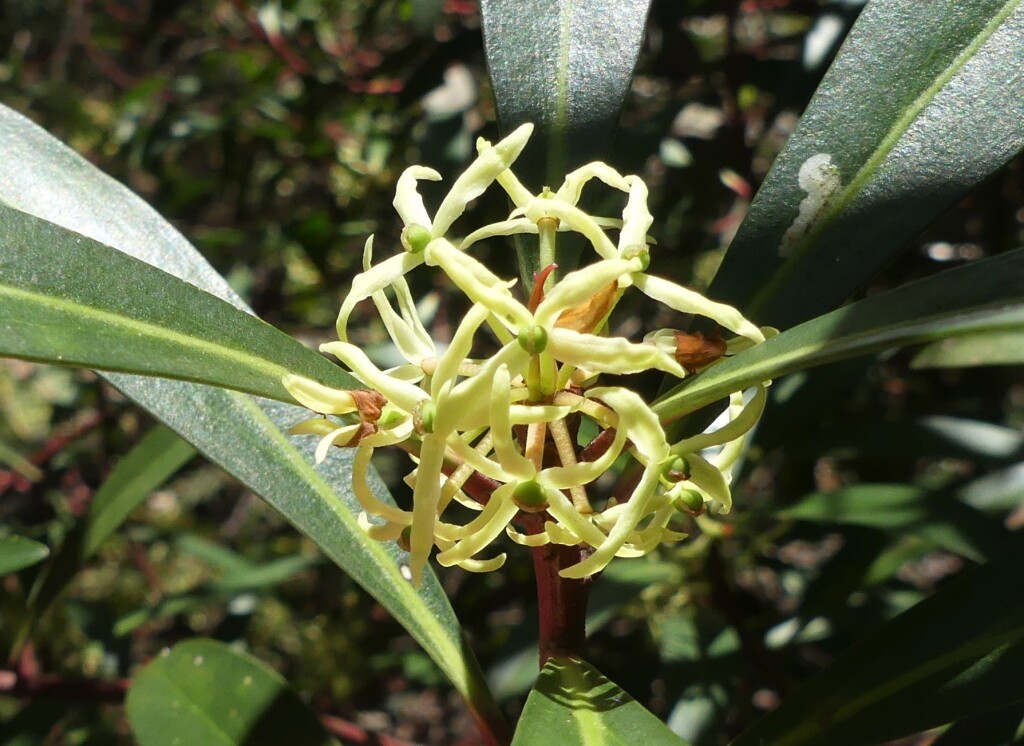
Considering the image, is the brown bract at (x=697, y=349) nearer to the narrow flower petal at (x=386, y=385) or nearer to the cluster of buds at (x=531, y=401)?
the cluster of buds at (x=531, y=401)

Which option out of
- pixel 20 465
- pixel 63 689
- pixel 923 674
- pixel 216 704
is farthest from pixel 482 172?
pixel 20 465

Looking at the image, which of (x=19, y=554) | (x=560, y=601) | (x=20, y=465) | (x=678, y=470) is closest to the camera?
(x=678, y=470)

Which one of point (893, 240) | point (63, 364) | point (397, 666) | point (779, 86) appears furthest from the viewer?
point (397, 666)

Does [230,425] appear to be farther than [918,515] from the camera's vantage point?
No

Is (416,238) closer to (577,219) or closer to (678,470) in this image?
(577,219)

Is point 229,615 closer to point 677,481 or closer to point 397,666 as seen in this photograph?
point 397,666

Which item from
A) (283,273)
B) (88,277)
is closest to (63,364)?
(88,277)
